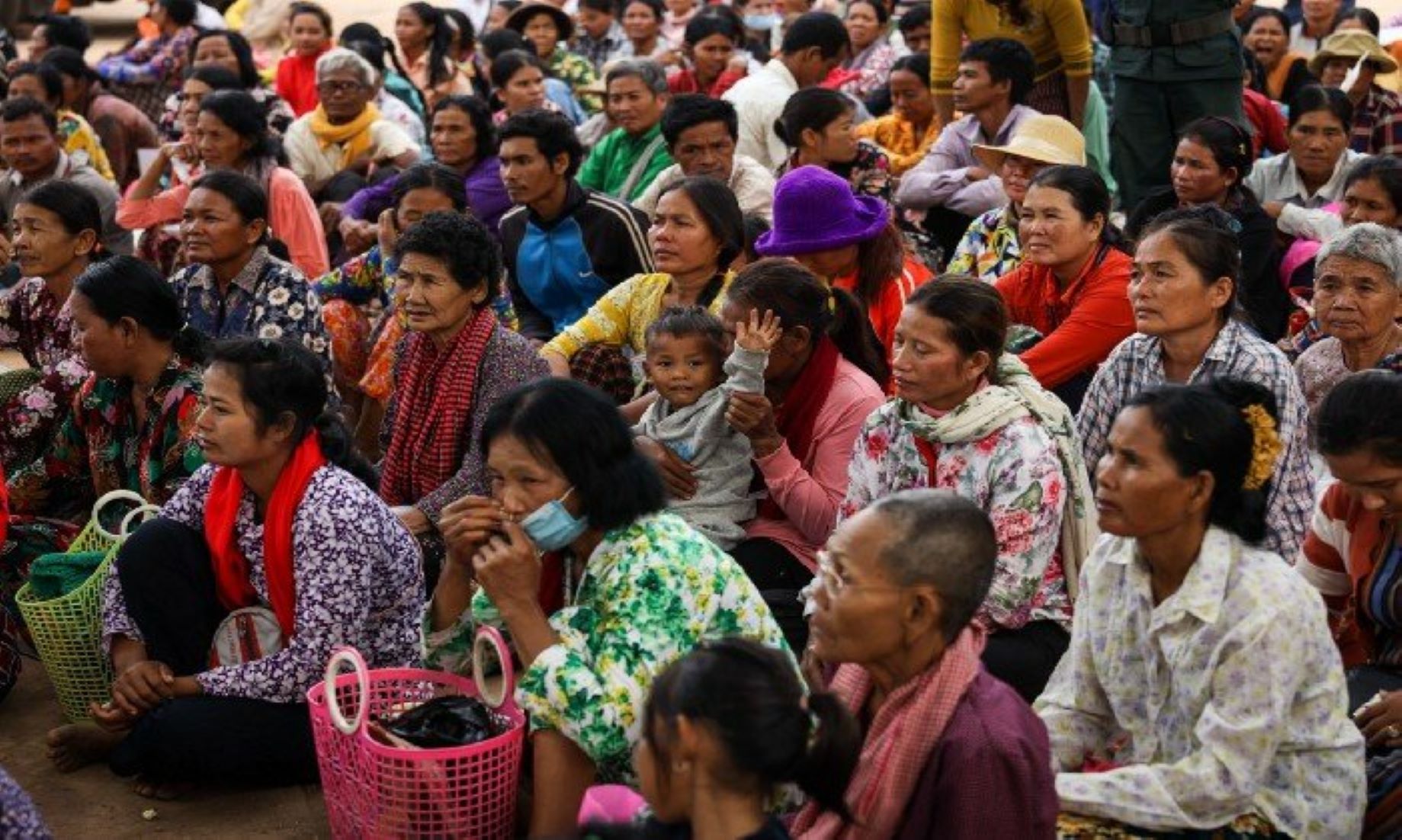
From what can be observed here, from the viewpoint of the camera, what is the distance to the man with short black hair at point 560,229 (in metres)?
5.91

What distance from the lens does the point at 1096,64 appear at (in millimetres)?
8609

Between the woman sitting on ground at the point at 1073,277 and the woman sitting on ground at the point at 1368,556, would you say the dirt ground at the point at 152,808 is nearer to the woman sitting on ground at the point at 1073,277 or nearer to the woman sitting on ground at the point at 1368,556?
the woman sitting on ground at the point at 1368,556

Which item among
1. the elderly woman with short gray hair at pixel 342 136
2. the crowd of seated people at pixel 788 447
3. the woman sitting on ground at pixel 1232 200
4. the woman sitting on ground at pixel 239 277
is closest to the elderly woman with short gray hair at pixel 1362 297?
the crowd of seated people at pixel 788 447

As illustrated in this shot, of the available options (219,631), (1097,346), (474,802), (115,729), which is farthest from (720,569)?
(1097,346)

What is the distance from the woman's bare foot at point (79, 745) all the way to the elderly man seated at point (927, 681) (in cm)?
190

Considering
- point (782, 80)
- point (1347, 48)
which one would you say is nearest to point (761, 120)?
point (782, 80)

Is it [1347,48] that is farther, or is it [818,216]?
[1347,48]

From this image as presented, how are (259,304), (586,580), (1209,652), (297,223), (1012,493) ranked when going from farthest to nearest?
1. (297,223)
2. (259,304)
3. (1012,493)
4. (586,580)
5. (1209,652)

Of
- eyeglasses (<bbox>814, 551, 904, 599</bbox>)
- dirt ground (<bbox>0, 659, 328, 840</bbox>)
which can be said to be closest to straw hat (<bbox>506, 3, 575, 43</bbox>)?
dirt ground (<bbox>0, 659, 328, 840</bbox>)

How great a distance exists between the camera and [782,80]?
775 cm

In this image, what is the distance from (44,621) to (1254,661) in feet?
9.03

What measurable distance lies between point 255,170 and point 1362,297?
4277 mm

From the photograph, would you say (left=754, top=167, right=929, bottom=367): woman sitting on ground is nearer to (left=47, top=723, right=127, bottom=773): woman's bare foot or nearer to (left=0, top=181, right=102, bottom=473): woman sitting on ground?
(left=0, top=181, right=102, bottom=473): woman sitting on ground

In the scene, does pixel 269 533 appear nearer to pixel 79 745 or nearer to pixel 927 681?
pixel 79 745
